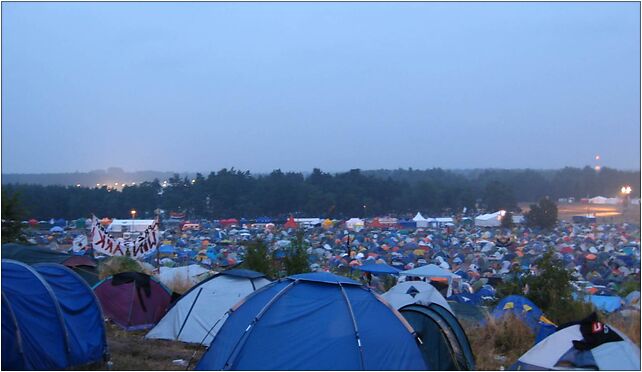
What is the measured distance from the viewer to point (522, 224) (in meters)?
44.4

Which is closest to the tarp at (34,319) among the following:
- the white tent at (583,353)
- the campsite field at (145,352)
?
the campsite field at (145,352)

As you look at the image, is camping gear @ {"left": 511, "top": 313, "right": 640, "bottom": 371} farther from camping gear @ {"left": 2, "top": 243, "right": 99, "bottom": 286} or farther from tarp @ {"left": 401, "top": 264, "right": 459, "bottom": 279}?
tarp @ {"left": 401, "top": 264, "right": 459, "bottom": 279}

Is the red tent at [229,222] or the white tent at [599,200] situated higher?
the white tent at [599,200]

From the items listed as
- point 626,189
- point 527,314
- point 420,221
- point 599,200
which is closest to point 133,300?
point 527,314

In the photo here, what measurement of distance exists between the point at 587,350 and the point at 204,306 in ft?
16.0

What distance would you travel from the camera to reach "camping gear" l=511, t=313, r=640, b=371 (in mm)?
4965

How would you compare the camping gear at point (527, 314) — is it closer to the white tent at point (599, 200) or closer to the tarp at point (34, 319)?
the tarp at point (34, 319)

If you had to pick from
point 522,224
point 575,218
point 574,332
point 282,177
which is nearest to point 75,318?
point 574,332

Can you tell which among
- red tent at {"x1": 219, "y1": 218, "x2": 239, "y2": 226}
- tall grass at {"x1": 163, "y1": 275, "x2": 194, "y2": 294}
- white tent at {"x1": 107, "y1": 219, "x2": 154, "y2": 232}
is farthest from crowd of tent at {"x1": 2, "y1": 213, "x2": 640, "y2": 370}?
red tent at {"x1": 219, "y1": 218, "x2": 239, "y2": 226}

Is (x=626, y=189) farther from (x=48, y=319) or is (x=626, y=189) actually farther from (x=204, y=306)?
(x=48, y=319)

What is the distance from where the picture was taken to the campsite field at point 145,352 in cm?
631

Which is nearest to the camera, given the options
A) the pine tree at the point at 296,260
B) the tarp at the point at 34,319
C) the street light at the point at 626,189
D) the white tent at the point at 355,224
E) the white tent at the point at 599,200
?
the tarp at the point at 34,319

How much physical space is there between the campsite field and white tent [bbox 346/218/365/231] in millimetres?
30211

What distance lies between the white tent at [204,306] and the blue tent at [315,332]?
250cm
